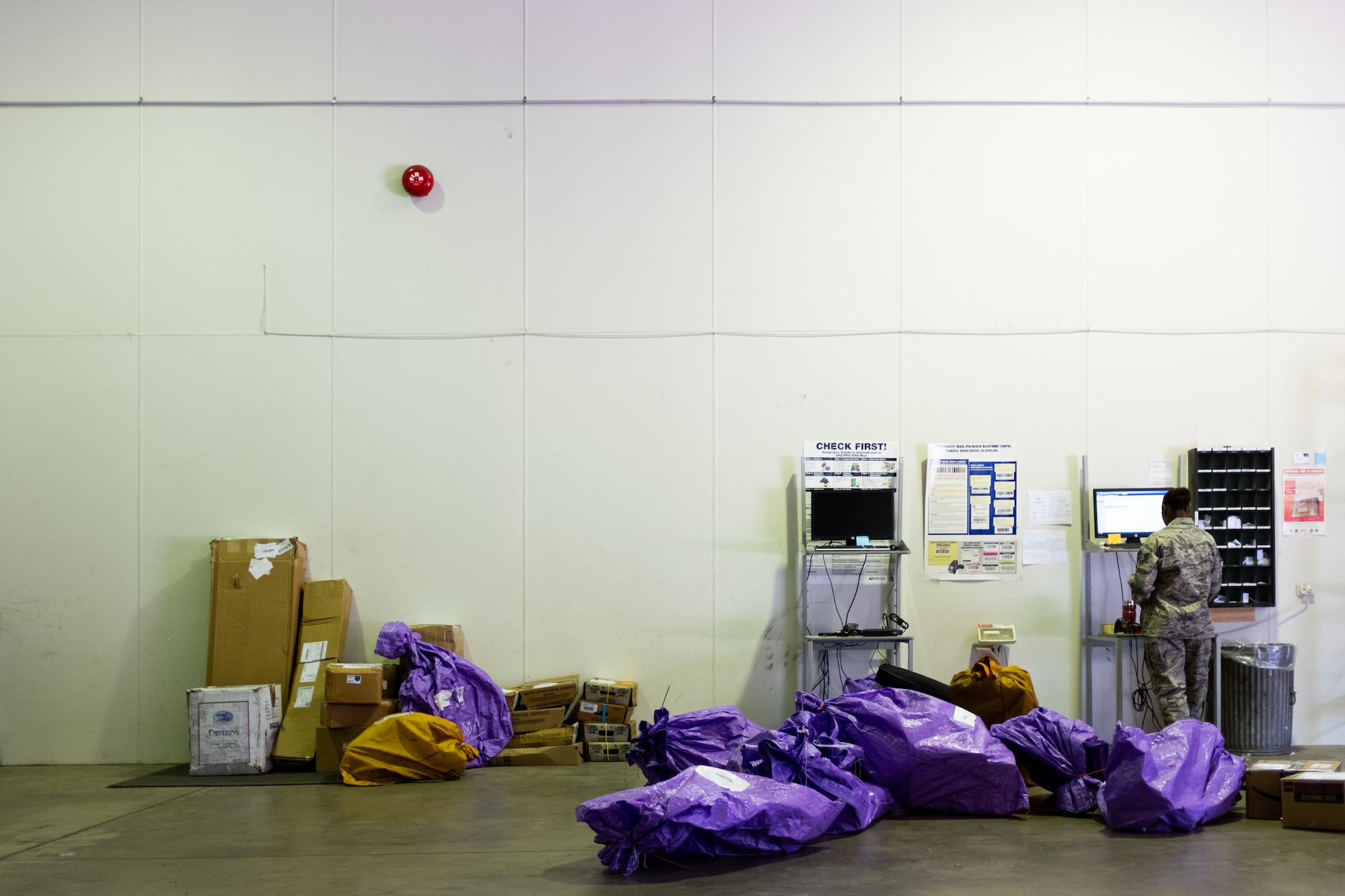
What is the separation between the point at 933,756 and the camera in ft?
13.8

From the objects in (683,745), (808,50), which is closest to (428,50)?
(808,50)

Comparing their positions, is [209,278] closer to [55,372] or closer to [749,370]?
[55,372]

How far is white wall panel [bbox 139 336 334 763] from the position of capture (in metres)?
6.12

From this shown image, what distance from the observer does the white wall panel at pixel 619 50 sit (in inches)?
247

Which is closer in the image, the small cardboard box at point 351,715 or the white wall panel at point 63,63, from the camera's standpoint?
the small cardboard box at point 351,715

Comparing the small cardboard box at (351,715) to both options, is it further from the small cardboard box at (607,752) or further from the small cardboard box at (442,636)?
the small cardboard box at (607,752)

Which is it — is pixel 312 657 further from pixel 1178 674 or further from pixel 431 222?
pixel 1178 674

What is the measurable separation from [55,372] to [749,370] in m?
4.05

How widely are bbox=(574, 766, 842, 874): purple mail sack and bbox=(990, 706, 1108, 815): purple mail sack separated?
1133 mm

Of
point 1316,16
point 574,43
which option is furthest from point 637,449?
point 1316,16

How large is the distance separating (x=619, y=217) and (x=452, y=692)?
286 centimetres

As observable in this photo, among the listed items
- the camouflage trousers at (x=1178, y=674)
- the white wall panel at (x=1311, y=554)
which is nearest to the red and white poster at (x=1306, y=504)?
the white wall panel at (x=1311, y=554)

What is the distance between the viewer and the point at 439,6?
6305 millimetres

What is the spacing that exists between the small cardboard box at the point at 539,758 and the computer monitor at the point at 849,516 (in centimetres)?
177
